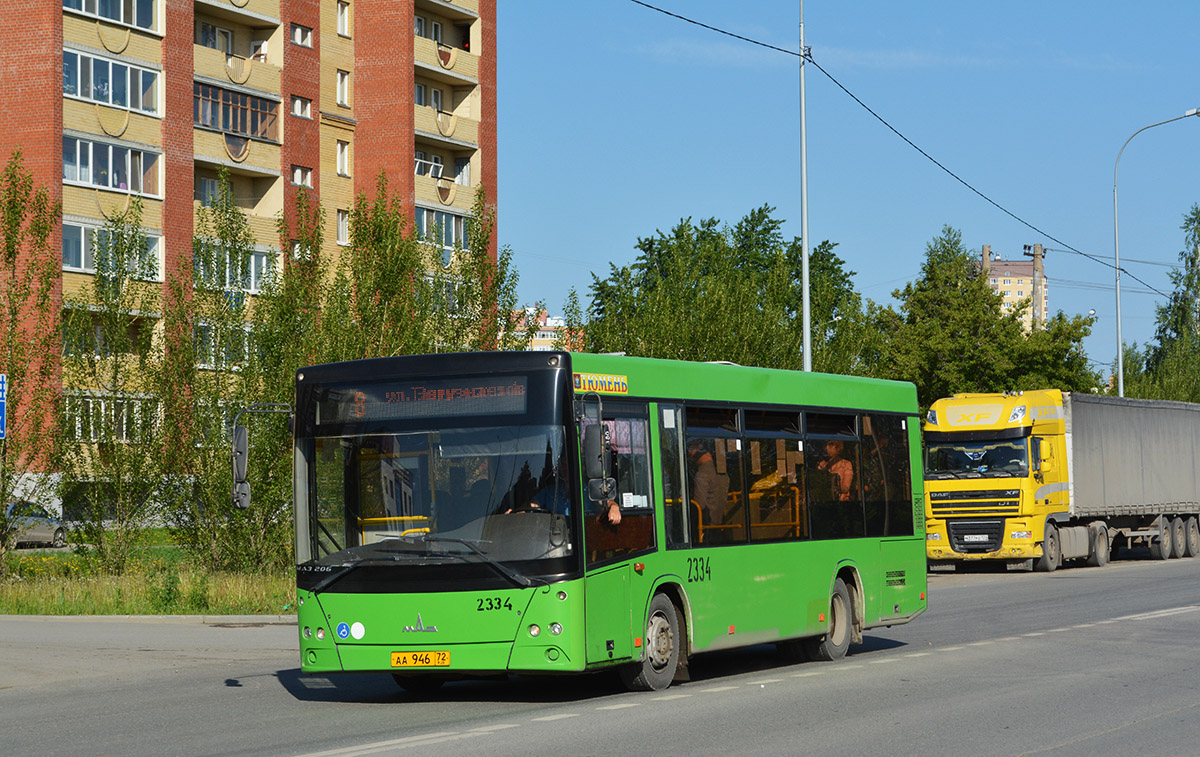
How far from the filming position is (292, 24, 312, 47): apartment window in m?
56.4

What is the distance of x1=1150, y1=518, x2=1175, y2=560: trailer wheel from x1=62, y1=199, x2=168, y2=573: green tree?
23316mm

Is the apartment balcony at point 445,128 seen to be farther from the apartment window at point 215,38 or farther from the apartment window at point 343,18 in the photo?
the apartment window at point 215,38

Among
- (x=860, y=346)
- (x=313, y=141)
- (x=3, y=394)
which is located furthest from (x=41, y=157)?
(x=3, y=394)

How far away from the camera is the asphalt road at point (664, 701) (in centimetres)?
984

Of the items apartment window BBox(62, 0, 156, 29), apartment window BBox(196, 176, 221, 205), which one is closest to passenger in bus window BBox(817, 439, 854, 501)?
apartment window BBox(62, 0, 156, 29)

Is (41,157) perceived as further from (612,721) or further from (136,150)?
(612,721)

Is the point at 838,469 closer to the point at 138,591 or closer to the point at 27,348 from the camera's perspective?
the point at 138,591

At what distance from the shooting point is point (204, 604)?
73.0ft

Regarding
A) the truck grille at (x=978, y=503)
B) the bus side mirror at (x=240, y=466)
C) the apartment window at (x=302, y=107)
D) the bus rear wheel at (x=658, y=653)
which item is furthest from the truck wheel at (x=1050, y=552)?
the apartment window at (x=302, y=107)

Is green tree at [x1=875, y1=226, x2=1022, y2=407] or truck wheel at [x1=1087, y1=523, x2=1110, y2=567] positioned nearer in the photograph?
truck wheel at [x1=1087, y1=523, x2=1110, y2=567]

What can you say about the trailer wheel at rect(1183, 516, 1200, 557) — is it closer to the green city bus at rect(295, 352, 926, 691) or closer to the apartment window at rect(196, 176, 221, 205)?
the green city bus at rect(295, 352, 926, 691)

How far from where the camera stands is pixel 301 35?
56875mm

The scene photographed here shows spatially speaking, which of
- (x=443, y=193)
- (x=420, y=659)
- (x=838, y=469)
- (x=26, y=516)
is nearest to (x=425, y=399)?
(x=420, y=659)

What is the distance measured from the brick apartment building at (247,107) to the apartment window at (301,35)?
6cm
